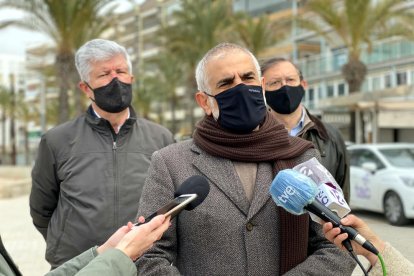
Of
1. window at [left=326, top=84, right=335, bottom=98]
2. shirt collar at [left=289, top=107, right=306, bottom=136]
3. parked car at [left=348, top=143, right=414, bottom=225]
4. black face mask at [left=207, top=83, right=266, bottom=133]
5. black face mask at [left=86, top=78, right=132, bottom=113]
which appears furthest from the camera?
window at [left=326, top=84, right=335, bottom=98]

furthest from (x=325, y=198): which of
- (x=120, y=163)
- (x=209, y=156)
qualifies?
(x=120, y=163)

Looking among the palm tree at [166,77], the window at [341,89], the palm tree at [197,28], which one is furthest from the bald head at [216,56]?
the palm tree at [166,77]

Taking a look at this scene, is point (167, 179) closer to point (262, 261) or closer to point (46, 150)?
point (262, 261)

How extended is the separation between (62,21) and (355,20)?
1014 cm

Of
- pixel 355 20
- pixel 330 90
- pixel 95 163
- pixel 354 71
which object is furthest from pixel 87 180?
Result: pixel 330 90

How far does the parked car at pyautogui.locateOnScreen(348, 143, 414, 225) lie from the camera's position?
9.49 metres

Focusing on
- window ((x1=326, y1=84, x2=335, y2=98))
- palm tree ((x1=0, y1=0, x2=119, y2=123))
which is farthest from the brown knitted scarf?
window ((x1=326, y1=84, x2=335, y2=98))

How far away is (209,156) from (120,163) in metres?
1.05

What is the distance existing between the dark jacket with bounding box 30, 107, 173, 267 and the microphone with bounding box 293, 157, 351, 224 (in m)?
1.38

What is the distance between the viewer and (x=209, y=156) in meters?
2.08

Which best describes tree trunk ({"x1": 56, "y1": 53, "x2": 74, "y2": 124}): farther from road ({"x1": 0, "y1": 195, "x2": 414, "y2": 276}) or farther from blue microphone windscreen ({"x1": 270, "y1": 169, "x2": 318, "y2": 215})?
blue microphone windscreen ({"x1": 270, "y1": 169, "x2": 318, "y2": 215})

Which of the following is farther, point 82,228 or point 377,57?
point 377,57

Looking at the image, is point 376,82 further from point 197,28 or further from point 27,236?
point 27,236

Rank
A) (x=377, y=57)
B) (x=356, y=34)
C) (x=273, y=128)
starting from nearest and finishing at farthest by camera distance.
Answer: (x=273, y=128) < (x=356, y=34) < (x=377, y=57)
